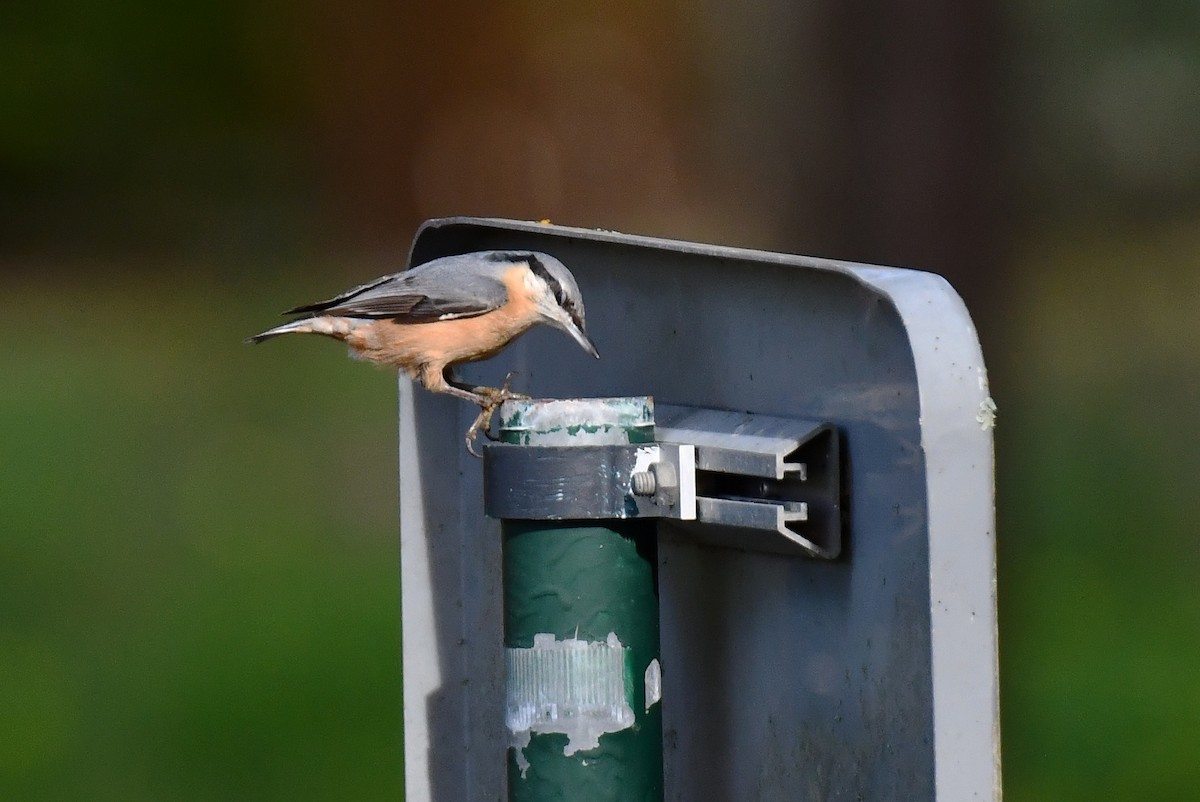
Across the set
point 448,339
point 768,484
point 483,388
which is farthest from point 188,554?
point 768,484

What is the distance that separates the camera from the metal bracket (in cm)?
145

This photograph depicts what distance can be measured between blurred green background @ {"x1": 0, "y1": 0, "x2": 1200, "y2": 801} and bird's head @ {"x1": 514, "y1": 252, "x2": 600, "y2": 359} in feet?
9.30

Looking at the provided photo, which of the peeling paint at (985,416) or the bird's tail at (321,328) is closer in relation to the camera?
the peeling paint at (985,416)

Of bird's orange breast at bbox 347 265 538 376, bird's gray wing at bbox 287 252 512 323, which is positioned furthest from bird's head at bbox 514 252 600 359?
bird's orange breast at bbox 347 265 538 376

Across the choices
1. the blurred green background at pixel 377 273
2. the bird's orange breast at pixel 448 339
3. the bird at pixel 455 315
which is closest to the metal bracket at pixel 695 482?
the bird at pixel 455 315

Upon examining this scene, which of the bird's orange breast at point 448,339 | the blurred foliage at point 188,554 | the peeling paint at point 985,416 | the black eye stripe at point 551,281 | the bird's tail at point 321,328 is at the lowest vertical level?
the blurred foliage at point 188,554

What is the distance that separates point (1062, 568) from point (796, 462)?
4.66 m

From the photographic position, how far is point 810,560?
4.85 feet

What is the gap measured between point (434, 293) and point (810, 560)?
1.19m

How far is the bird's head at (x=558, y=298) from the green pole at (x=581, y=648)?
31cm

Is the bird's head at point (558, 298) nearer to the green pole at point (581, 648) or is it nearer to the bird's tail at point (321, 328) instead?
the green pole at point (581, 648)

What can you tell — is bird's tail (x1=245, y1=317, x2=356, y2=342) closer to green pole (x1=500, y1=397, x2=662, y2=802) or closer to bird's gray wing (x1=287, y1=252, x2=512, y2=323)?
bird's gray wing (x1=287, y1=252, x2=512, y2=323)

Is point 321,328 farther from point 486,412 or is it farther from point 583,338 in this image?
point 583,338

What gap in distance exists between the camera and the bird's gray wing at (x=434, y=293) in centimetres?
222
